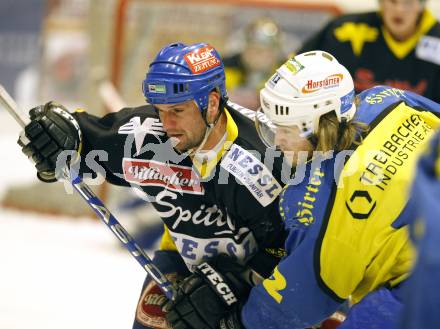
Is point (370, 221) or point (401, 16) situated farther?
point (401, 16)

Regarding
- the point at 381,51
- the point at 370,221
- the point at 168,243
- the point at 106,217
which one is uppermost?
the point at 370,221

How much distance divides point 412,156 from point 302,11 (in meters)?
3.78

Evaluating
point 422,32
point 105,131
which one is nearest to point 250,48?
point 422,32

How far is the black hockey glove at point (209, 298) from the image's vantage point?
2.89 metres

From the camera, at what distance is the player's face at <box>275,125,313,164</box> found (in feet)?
8.30

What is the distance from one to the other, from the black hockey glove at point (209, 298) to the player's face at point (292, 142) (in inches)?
20.5

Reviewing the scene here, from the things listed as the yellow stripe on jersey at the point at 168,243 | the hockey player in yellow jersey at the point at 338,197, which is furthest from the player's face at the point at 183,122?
the yellow stripe on jersey at the point at 168,243

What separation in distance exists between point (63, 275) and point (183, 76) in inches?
86.6

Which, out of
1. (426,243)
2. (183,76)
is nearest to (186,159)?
(183,76)

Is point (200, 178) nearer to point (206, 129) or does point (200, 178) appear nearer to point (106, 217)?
point (206, 129)

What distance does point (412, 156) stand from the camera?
2482 millimetres

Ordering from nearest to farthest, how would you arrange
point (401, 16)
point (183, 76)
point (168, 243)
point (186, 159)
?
1. point (183, 76)
2. point (186, 159)
3. point (168, 243)
4. point (401, 16)

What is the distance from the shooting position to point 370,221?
2.39 metres

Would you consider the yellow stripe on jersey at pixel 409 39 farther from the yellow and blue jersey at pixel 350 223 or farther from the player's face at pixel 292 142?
the player's face at pixel 292 142
